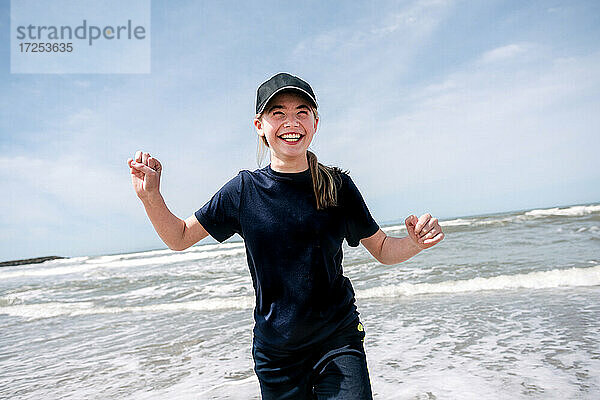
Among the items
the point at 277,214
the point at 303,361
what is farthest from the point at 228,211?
the point at 303,361

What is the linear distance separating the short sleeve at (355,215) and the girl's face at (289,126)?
0.86ft

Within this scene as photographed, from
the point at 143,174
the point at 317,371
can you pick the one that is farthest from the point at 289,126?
the point at 317,371

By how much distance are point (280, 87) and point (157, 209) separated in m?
0.78

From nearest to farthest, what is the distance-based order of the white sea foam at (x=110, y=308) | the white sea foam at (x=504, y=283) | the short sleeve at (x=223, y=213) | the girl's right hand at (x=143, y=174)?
the girl's right hand at (x=143, y=174) → the short sleeve at (x=223, y=213) → the white sea foam at (x=504, y=283) → the white sea foam at (x=110, y=308)

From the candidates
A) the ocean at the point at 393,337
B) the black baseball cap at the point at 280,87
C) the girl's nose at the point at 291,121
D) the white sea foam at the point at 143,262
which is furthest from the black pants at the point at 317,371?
the white sea foam at the point at 143,262

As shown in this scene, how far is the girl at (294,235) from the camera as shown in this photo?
6.38 feet

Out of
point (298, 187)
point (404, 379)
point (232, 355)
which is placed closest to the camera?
point (298, 187)

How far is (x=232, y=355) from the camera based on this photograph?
15.4 feet

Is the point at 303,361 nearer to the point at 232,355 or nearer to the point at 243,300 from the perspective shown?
the point at 232,355

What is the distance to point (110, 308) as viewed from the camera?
8781 mm

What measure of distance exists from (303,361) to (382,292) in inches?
224

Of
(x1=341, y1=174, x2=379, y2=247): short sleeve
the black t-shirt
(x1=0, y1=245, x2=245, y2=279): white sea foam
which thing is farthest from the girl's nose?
(x1=0, y1=245, x2=245, y2=279): white sea foam

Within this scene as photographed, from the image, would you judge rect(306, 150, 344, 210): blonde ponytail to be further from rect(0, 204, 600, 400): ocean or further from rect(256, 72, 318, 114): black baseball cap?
rect(0, 204, 600, 400): ocean

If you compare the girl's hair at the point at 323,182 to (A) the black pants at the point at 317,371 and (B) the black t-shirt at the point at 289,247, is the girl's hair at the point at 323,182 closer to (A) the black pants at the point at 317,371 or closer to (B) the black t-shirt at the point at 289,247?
(B) the black t-shirt at the point at 289,247
